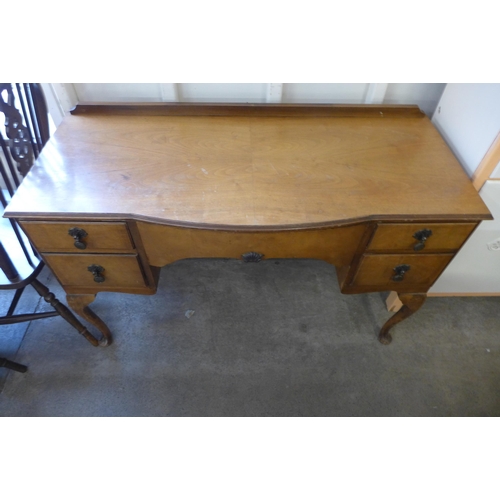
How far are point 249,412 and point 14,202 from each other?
107 centimetres

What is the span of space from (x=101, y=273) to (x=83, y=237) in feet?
0.57

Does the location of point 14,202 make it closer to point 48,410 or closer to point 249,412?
point 48,410

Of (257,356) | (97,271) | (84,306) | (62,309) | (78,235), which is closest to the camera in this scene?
(78,235)

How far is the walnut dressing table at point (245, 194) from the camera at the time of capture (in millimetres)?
953

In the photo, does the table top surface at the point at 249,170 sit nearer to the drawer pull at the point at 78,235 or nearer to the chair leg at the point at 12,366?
the drawer pull at the point at 78,235

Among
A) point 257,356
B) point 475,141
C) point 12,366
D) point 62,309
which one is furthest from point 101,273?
point 475,141

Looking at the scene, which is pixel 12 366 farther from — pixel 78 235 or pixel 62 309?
pixel 78 235

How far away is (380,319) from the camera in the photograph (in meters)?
1.67

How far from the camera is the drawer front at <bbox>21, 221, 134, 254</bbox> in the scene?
3.15 feet

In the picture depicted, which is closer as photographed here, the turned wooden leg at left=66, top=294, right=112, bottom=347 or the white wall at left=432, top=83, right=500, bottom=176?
the white wall at left=432, top=83, right=500, bottom=176

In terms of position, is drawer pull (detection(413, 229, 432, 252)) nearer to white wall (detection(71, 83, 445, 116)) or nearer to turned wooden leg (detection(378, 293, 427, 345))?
turned wooden leg (detection(378, 293, 427, 345))

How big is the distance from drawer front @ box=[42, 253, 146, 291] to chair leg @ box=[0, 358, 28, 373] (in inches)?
18.4

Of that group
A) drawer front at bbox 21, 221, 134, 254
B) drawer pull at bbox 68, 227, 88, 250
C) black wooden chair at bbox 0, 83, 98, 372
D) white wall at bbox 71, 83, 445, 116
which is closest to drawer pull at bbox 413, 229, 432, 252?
white wall at bbox 71, 83, 445, 116

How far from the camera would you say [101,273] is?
1.13 m
